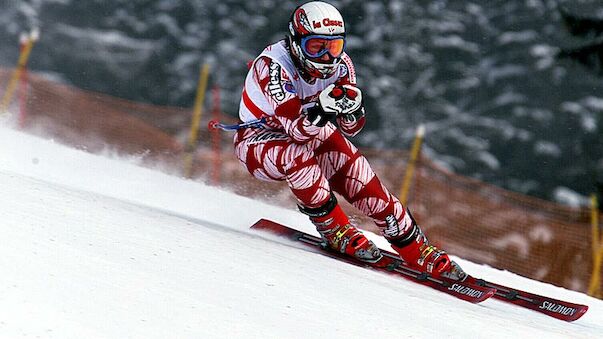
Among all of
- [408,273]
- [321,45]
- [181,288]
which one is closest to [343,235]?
[408,273]

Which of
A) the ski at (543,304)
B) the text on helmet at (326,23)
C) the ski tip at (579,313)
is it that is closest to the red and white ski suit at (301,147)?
the text on helmet at (326,23)

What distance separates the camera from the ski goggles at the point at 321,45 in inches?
195

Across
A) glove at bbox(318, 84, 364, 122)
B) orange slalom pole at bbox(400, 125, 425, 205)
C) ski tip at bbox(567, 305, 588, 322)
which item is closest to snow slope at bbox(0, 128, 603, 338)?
ski tip at bbox(567, 305, 588, 322)

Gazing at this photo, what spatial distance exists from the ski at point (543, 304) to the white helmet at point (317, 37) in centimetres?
134

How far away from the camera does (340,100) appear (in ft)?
15.6

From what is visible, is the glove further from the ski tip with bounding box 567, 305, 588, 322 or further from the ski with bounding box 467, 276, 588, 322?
the ski tip with bounding box 567, 305, 588, 322

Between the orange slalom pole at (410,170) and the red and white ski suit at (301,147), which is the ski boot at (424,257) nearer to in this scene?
the red and white ski suit at (301,147)

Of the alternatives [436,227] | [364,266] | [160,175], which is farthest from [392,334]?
[436,227]

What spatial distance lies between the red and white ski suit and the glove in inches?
6.2

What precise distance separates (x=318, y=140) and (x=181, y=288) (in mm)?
2227

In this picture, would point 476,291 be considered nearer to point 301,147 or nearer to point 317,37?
point 301,147

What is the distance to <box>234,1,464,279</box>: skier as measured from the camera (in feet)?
16.2

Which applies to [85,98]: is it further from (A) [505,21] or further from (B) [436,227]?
(A) [505,21]

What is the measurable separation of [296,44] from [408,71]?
2027cm
